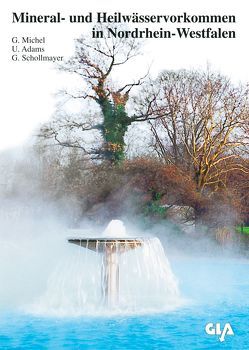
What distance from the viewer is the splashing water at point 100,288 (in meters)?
8.21

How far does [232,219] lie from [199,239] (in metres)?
1.46

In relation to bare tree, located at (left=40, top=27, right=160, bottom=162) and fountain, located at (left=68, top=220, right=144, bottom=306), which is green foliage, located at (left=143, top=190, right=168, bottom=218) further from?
fountain, located at (left=68, top=220, right=144, bottom=306)

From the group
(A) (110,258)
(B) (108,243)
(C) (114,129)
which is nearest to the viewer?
(B) (108,243)

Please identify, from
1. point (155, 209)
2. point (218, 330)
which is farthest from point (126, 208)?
point (218, 330)

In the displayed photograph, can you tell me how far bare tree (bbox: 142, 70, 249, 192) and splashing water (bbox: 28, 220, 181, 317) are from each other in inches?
451

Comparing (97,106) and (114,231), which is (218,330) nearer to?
(114,231)

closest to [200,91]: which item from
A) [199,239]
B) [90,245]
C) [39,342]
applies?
[199,239]

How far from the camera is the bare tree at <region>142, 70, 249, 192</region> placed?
71.1ft

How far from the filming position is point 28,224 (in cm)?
1977

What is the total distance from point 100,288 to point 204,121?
13.6 metres

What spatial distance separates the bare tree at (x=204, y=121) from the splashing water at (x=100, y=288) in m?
11.5

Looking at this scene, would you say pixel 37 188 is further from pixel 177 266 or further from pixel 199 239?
pixel 177 266

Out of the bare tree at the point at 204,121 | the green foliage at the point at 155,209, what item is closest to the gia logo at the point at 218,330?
the green foliage at the point at 155,209

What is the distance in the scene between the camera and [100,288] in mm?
9133
